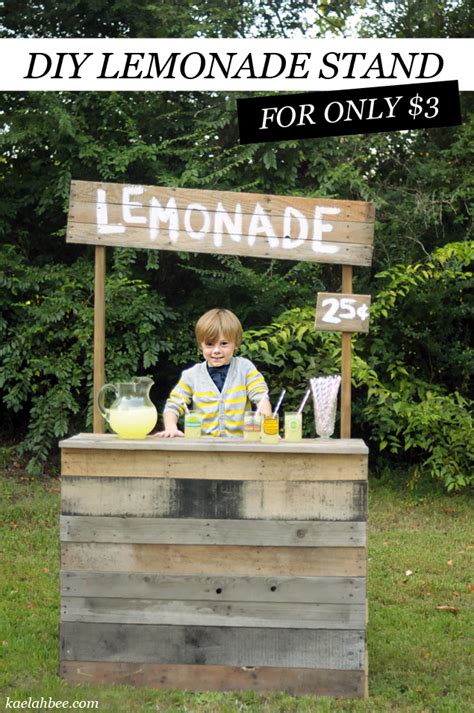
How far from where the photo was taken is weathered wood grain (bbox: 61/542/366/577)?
11.8 feet

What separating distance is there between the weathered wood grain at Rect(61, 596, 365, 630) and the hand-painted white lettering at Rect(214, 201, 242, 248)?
1501 millimetres

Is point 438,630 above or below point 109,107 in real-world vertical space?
below

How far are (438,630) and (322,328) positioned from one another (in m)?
1.66

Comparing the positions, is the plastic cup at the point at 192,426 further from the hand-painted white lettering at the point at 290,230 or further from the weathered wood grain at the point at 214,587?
the hand-painted white lettering at the point at 290,230

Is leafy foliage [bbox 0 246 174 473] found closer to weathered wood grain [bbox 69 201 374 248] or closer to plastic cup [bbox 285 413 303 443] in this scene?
weathered wood grain [bbox 69 201 374 248]

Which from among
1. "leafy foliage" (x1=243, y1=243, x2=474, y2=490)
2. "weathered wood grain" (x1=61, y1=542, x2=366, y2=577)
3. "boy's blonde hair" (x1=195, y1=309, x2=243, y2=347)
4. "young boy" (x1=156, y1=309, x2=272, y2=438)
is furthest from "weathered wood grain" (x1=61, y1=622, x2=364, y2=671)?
"leafy foliage" (x1=243, y1=243, x2=474, y2=490)

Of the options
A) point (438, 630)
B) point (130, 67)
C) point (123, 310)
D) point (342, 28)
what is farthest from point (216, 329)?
point (342, 28)

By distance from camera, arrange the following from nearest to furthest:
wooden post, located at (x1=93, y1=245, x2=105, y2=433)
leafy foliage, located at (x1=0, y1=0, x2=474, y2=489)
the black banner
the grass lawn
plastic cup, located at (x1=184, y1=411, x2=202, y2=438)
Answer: the grass lawn
plastic cup, located at (x1=184, y1=411, x2=202, y2=438)
wooden post, located at (x1=93, y1=245, x2=105, y2=433)
the black banner
leafy foliage, located at (x1=0, y1=0, x2=474, y2=489)

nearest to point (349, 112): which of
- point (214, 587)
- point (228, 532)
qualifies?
point (228, 532)

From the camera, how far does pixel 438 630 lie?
4.47m

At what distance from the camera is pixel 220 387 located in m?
4.12

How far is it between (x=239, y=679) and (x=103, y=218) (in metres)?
1.99

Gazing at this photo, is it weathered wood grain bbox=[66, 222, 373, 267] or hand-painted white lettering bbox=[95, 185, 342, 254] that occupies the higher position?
hand-painted white lettering bbox=[95, 185, 342, 254]

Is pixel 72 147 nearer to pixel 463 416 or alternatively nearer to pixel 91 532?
pixel 463 416
